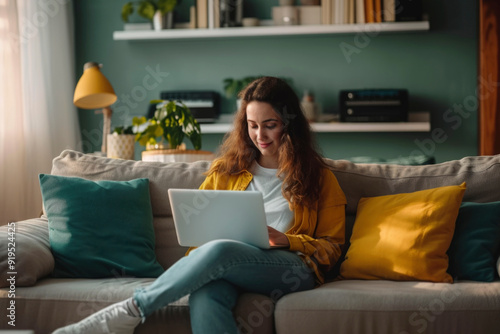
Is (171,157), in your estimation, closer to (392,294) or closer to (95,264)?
(95,264)

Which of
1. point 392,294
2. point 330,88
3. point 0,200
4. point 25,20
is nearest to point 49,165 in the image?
point 0,200

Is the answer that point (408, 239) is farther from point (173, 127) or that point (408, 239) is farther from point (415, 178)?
point (173, 127)

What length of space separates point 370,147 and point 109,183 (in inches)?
101

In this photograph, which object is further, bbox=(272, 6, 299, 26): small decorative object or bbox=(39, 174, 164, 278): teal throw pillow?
bbox=(272, 6, 299, 26): small decorative object

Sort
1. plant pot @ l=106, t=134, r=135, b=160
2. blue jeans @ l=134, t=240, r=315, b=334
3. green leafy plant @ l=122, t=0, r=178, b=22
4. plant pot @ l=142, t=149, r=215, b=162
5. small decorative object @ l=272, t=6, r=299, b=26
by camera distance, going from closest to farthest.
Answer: blue jeans @ l=134, t=240, r=315, b=334
plant pot @ l=142, t=149, r=215, b=162
plant pot @ l=106, t=134, r=135, b=160
small decorative object @ l=272, t=6, r=299, b=26
green leafy plant @ l=122, t=0, r=178, b=22

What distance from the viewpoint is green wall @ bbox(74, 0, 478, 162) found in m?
4.32

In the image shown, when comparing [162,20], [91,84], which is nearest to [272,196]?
[91,84]

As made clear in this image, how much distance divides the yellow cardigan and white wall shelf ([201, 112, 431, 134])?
6.67 ft

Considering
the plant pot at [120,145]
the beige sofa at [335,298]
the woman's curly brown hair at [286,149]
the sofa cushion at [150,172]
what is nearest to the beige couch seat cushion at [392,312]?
the beige sofa at [335,298]

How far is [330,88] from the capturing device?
443 cm

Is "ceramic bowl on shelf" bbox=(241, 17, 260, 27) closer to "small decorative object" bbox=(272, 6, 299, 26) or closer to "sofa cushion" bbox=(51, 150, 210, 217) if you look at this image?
"small decorative object" bbox=(272, 6, 299, 26)

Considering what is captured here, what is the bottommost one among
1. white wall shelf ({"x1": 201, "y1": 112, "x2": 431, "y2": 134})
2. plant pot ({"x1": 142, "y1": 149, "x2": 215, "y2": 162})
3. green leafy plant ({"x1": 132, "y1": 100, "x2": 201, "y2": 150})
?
plant pot ({"x1": 142, "y1": 149, "x2": 215, "y2": 162})

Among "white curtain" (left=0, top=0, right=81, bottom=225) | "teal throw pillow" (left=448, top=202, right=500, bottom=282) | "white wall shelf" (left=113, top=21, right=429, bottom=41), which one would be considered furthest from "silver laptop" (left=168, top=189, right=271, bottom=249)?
"white wall shelf" (left=113, top=21, right=429, bottom=41)

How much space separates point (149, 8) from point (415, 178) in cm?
273
